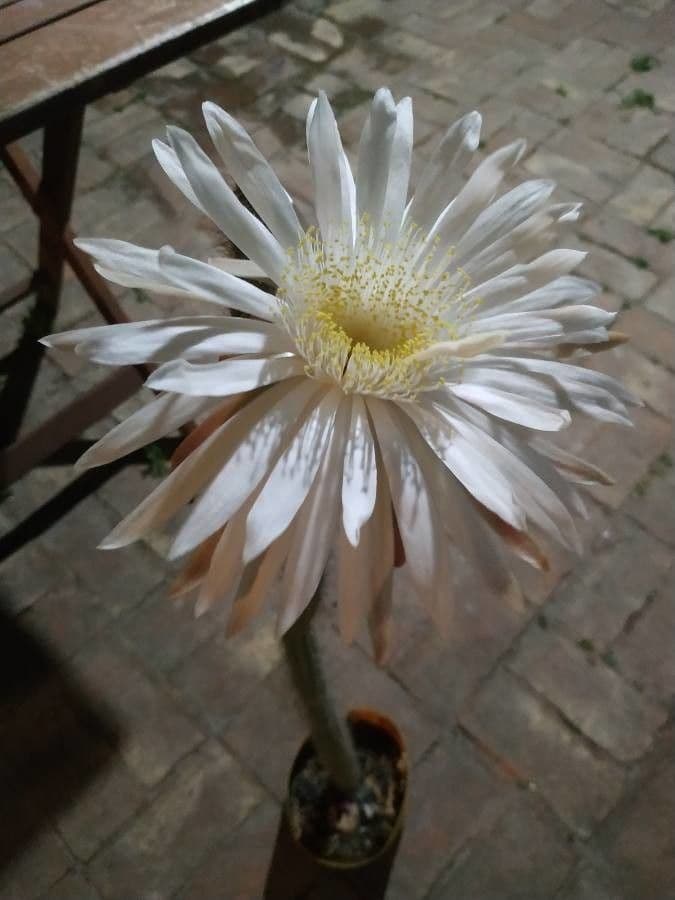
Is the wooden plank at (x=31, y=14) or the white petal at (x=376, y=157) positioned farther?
the wooden plank at (x=31, y=14)

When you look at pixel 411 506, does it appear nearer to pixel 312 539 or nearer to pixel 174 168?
pixel 312 539

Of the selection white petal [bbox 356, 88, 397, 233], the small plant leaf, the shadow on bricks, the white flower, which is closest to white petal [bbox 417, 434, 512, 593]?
the white flower

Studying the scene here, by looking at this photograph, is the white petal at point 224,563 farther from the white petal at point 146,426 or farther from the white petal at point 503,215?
the white petal at point 503,215

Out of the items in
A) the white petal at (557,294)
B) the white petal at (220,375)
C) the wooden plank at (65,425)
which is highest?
the white petal at (557,294)

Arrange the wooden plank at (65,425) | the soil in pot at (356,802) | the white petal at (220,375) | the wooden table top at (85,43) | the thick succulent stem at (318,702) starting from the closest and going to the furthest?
the white petal at (220,375) < the thick succulent stem at (318,702) < the wooden table top at (85,43) < the soil in pot at (356,802) < the wooden plank at (65,425)

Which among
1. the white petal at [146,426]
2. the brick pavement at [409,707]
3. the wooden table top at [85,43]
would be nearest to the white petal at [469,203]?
the white petal at [146,426]

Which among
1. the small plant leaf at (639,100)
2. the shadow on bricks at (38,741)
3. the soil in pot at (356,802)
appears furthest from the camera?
the small plant leaf at (639,100)

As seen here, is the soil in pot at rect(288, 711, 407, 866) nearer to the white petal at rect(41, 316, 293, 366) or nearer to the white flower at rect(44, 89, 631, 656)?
the white flower at rect(44, 89, 631, 656)

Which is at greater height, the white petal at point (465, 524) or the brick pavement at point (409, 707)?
the white petal at point (465, 524)
